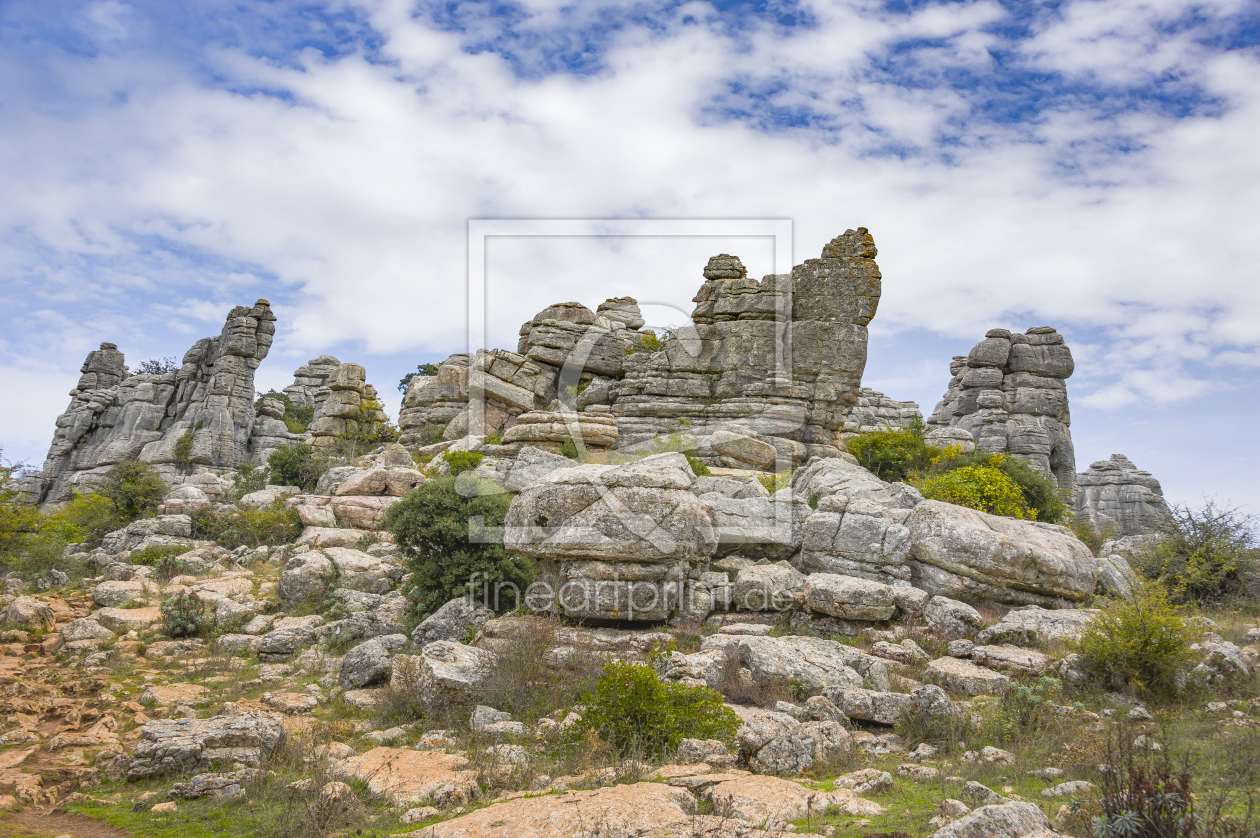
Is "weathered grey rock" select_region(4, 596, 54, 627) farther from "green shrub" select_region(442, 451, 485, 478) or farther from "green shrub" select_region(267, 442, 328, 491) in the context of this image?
"green shrub" select_region(267, 442, 328, 491)

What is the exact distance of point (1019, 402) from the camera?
3500 cm

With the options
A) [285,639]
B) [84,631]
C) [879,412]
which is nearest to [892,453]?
[879,412]

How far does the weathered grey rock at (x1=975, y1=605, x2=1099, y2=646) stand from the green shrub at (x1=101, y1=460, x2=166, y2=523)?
88.5ft

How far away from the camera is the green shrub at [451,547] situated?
13.2 metres


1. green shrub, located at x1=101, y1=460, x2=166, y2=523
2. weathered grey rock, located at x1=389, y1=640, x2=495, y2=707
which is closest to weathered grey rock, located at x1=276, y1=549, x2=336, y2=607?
weathered grey rock, located at x1=389, y1=640, x2=495, y2=707

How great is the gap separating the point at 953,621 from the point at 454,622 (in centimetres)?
841

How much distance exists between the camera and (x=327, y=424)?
3622 centimetres

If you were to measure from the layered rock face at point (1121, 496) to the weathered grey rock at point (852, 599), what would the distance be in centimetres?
2620

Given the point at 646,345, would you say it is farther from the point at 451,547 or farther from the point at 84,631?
the point at 84,631

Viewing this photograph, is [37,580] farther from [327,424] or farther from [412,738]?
[327,424]

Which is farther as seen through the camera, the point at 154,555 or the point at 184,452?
the point at 184,452

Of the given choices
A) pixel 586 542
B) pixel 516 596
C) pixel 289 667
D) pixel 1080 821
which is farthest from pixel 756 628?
pixel 289 667

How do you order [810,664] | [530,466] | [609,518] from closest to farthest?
[810,664]
[609,518]
[530,466]

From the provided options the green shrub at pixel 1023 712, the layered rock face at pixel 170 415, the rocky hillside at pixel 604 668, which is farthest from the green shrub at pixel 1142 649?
the layered rock face at pixel 170 415
